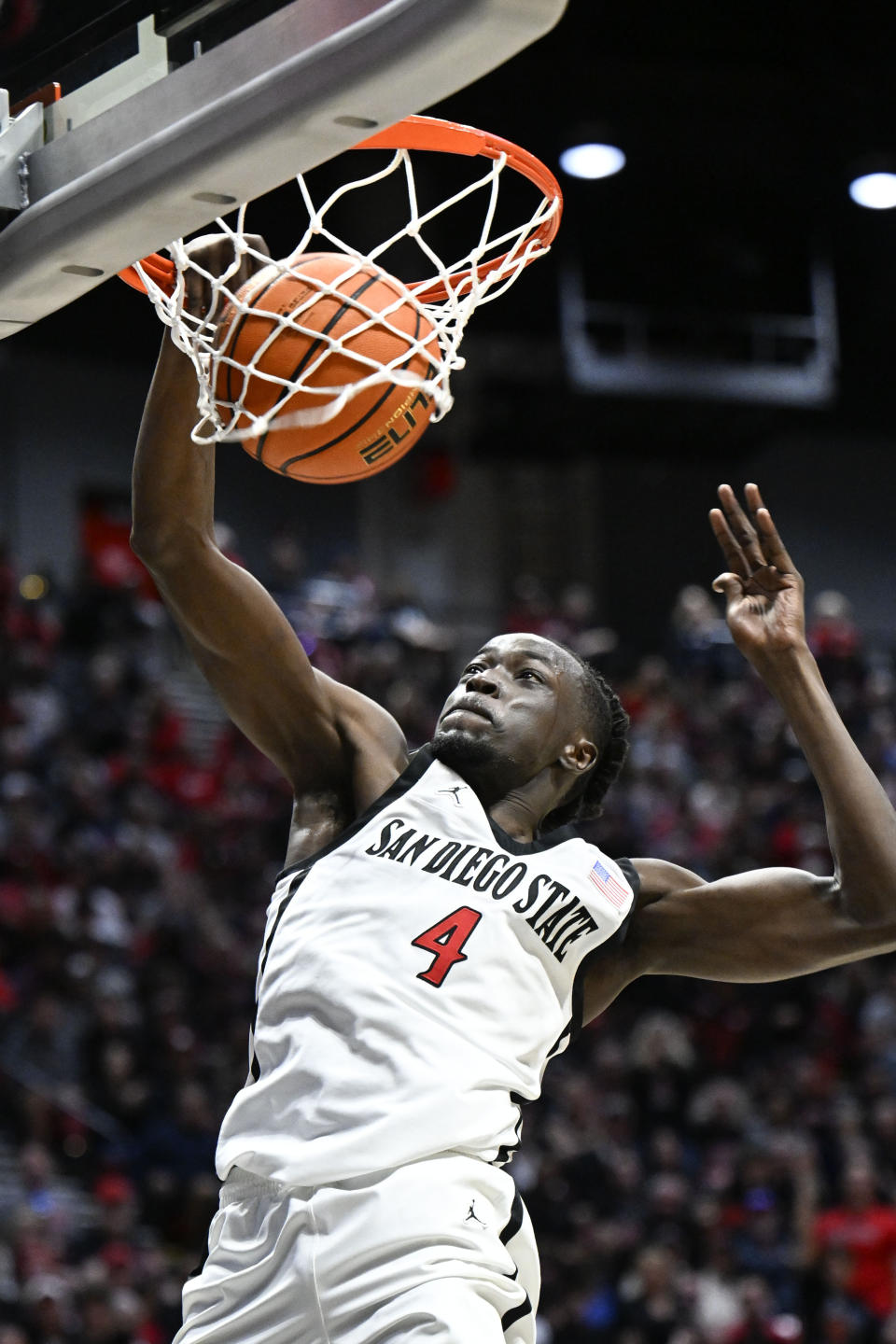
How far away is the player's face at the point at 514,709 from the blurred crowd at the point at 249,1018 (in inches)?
179

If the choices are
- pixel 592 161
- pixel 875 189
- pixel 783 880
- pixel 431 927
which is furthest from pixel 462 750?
pixel 875 189

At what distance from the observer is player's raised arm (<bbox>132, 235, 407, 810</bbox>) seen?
10.6 ft

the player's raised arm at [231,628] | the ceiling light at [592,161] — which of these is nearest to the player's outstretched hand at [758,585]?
the player's raised arm at [231,628]

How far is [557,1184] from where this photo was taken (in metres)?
8.92

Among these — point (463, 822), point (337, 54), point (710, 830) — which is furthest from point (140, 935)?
point (337, 54)

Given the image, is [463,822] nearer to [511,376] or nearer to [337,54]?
[337,54]

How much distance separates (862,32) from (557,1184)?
23.8ft

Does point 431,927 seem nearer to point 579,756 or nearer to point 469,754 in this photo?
point 469,754

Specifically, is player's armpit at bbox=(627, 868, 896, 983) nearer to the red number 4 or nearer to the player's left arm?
the player's left arm

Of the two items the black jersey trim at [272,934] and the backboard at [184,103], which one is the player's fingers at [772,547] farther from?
the backboard at [184,103]

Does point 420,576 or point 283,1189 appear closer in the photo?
point 283,1189

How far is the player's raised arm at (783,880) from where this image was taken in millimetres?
3336

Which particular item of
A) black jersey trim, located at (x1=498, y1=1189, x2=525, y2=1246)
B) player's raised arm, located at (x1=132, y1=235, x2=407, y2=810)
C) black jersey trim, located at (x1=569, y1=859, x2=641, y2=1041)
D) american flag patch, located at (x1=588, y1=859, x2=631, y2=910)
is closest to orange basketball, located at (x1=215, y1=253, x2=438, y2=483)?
player's raised arm, located at (x1=132, y1=235, x2=407, y2=810)

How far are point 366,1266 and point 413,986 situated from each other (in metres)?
0.43
